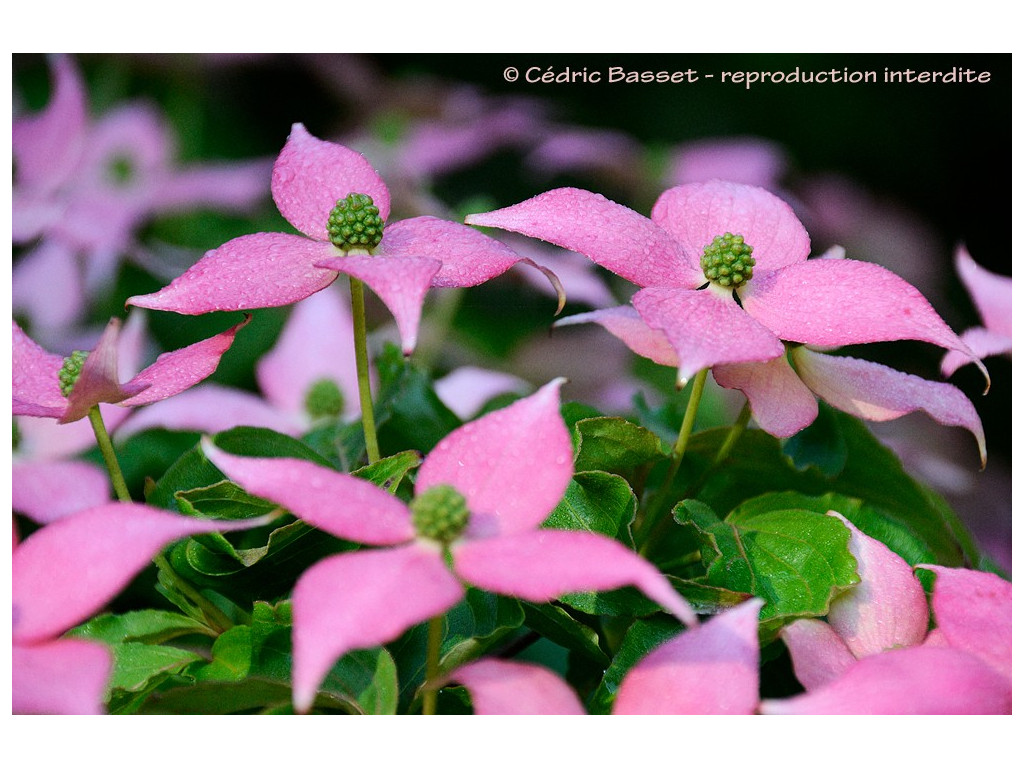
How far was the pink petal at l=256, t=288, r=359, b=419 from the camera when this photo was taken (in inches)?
27.4

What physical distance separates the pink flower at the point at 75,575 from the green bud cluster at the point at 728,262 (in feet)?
0.73

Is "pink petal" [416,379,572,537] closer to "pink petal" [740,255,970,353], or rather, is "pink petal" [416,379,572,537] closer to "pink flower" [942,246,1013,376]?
"pink petal" [740,255,970,353]

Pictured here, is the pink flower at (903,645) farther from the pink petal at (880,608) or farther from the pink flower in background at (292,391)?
the pink flower in background at (292,391)

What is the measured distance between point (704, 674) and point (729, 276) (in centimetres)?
17

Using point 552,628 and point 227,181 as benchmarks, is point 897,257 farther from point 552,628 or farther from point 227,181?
point 552,628

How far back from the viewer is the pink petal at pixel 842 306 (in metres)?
0.40

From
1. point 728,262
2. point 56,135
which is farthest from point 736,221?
point 56,135

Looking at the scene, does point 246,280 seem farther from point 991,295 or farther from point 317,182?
point 991,295

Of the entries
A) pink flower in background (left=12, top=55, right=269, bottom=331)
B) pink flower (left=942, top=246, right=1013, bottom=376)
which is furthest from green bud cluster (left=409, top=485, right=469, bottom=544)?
pink flower in background (left=12, top=55, right=269, bottom=331)

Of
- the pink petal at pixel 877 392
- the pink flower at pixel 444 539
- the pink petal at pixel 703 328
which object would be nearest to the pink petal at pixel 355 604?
the pink flower at pixel 444 539

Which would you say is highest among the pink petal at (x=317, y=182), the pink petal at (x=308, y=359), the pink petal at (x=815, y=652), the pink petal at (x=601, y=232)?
the pink petal at (x=317, y=182)

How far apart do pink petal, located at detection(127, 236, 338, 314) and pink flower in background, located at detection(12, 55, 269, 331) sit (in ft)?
1.17
